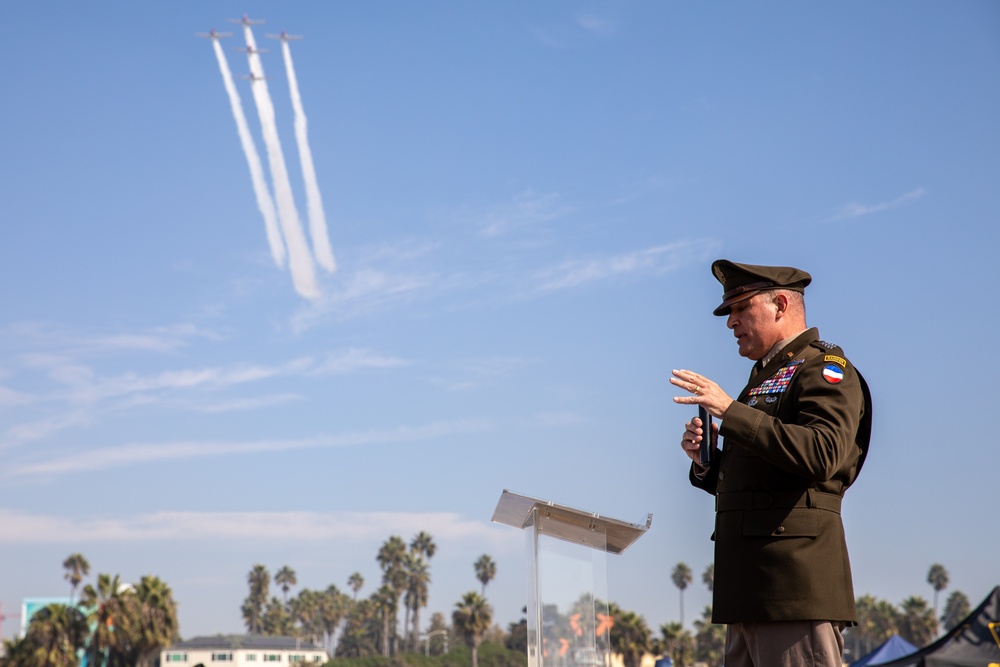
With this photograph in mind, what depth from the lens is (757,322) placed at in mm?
4359

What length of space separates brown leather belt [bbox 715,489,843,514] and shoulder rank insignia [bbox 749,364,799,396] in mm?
406

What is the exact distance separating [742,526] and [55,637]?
3346 inches

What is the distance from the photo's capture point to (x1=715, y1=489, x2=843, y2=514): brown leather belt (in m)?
Result: 3.98

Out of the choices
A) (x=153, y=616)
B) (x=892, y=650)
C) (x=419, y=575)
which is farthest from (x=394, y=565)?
(x=892, y=650)

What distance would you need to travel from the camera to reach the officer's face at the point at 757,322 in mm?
4340

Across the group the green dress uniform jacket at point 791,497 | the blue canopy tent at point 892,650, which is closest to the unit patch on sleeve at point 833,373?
the green dress uniform jacket at point 791,497

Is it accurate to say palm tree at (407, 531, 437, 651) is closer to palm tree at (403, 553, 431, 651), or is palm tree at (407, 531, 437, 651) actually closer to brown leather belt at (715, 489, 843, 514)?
palm tree at (403, 553, 431, 651)

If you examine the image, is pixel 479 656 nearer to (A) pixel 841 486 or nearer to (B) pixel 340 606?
(B) pixel 340 606

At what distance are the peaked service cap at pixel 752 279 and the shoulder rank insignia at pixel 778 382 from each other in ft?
1.06

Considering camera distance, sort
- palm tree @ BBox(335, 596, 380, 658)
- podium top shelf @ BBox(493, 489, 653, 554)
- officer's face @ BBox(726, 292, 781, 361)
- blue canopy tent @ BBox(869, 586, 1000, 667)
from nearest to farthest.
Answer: officer's face @ BBox(726, 292, 781, 361) < podium top shelf @ BBox(493, 489, 653, 554) < blue canopy tent @ BBox(869, 586, 1000, 667) < palm tree @ BBox(335, 596, 380, 658)

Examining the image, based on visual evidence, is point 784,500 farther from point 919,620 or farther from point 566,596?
point 919,620

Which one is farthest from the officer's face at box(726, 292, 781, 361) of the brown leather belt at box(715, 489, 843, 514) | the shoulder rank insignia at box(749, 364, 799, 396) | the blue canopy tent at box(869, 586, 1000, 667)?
the blue canopy tent at box(869, 586, 1000, 667)

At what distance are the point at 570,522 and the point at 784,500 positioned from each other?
1719 mm

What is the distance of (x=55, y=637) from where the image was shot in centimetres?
7962
